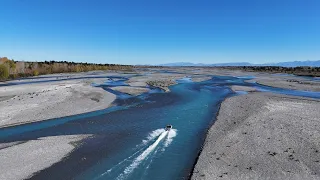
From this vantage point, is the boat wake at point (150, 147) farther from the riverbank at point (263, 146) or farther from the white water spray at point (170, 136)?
the riverbank at point (263, 146)

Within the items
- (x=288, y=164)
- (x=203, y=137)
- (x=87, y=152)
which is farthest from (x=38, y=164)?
(x=288, y=164)

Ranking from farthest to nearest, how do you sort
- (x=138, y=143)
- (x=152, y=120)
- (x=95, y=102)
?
(x=95, y=102) → (x=152, y=120) → (x=138, y=143)

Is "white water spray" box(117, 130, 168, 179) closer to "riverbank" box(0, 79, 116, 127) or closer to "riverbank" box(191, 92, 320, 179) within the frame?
"riverbank" box(191, 92, 320, 179)

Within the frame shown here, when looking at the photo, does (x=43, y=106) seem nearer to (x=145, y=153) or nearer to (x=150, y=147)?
(x=150, y=147)

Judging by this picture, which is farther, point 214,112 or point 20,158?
point 214,112

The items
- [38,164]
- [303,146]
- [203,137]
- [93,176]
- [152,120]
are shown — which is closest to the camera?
[93,176]

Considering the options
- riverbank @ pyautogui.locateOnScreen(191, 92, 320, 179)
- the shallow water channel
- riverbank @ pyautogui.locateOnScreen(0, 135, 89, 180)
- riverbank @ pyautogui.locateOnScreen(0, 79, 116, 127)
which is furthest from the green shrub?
riverbank @ pyautogui.locateOnScreen(191, 92, 320, 179)

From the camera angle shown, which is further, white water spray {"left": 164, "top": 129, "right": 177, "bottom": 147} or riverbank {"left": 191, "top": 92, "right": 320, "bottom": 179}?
white water spray {"left": 164, "top": 129, "right": 177, "bottom": 147}

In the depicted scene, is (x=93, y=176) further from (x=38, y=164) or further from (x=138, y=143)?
(x=138, y=143)
